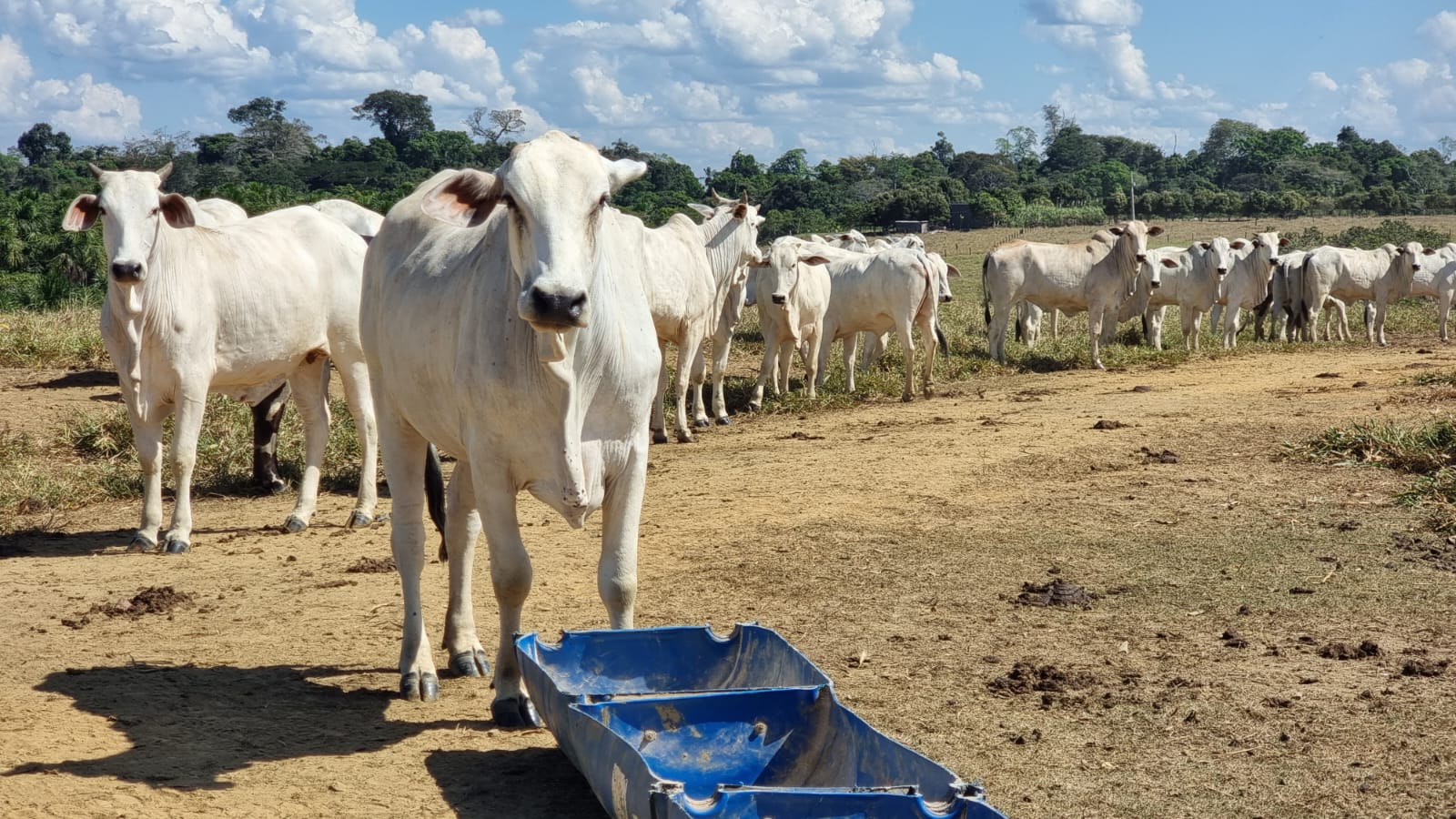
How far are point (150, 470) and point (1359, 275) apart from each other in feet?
85.5

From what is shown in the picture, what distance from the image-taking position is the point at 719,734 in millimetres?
4820

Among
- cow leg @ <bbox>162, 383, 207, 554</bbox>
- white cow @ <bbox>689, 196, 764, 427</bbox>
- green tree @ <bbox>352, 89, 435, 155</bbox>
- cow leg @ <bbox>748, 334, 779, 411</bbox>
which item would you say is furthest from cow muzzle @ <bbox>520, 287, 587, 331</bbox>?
green tree @ <bbox>352, 89, 435, 155</bbox>

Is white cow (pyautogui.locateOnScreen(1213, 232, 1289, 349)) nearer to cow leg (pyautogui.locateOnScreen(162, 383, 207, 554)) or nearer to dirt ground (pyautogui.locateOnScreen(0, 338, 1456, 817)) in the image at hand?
dirt ground (pyautogui.locateOnScreen(0, 338, 1456, 817))

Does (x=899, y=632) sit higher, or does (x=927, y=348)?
(x=927, y=348)

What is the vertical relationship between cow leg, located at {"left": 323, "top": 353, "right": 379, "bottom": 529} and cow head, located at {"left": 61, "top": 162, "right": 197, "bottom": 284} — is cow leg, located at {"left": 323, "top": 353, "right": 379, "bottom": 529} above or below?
below

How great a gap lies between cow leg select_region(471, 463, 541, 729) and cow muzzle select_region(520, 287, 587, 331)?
3.21 ft

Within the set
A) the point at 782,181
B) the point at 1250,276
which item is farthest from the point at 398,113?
the point at 1250,276

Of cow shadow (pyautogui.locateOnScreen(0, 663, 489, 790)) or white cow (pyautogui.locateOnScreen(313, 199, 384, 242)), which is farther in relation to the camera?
white cow (pyautogui.locateOnScreen(313, 199, 384, 242))

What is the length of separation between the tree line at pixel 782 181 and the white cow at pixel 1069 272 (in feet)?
15.1

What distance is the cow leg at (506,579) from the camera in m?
5.30

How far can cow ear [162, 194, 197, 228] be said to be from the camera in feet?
30.6

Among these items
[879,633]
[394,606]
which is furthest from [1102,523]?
[394,606]

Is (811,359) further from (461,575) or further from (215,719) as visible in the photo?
(215,719)

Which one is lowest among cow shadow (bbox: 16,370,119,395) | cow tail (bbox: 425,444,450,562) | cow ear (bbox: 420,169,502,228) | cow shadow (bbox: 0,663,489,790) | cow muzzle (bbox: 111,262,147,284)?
cow shadow (bbox: 0,663,489,790)
